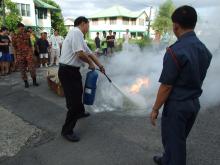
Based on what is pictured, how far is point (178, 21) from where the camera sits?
8.81ft

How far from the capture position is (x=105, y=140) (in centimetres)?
450

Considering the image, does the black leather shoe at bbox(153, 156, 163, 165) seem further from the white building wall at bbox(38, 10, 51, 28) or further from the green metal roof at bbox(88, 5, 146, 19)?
the green metal roof at bbox(88, 5, 146, 19)

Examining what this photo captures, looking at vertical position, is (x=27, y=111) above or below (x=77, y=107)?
below

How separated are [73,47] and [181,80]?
2028 mm

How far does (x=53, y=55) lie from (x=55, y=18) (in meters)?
35.2

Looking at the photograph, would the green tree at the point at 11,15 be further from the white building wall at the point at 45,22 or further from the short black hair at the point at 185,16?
the short black hair at the point at 185,16

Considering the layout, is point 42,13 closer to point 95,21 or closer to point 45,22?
point 45,22

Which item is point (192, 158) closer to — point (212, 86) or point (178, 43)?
point (178, 43)

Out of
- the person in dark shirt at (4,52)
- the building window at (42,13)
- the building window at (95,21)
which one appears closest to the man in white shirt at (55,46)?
the person in dark shirt at (4,52)

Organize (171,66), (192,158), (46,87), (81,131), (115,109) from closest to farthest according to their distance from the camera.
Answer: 1. (171,66)
2. (192,158)
3. (81,131)
4. (115,109)
5. (46,87)

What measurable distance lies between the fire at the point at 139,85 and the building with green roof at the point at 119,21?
56548mm

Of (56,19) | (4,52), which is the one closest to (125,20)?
(56,19)

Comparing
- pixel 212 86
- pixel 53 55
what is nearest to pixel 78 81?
pixel 212 86

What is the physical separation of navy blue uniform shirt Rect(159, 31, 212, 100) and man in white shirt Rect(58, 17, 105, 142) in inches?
73.9
